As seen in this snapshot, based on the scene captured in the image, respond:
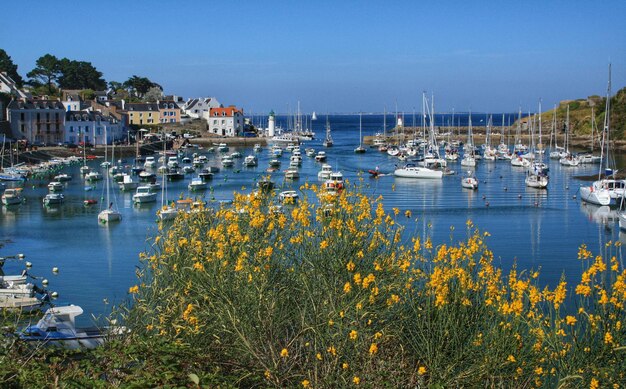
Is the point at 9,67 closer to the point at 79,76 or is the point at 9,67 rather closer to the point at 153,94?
the point at 79,76

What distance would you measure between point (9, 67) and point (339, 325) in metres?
101

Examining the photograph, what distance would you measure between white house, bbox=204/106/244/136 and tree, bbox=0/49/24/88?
2519 cm

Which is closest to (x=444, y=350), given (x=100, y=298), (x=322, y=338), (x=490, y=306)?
(x=490, y=306)

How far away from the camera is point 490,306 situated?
25.2ft

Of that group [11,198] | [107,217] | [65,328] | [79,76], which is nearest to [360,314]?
[65,328]

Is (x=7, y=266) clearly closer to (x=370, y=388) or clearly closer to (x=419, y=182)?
(x=370, y=388)

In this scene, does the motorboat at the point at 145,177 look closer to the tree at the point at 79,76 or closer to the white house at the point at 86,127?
the white house at the point at 86,127

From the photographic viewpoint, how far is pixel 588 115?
10006cm

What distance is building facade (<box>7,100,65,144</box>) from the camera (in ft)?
251

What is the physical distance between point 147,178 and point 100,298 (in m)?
34.1

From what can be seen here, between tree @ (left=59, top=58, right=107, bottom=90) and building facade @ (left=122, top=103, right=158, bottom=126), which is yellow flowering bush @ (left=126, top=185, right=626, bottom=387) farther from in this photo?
tree @ (left=59, top=58, right=107, bottom=90)

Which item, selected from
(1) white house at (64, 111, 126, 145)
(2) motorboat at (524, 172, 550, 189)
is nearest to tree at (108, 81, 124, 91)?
(1) white house at (64, 111, 126, 145)

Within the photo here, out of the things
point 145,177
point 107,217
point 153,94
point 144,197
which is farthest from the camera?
point 153,94

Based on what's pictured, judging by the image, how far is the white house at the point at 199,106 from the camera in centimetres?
11012
